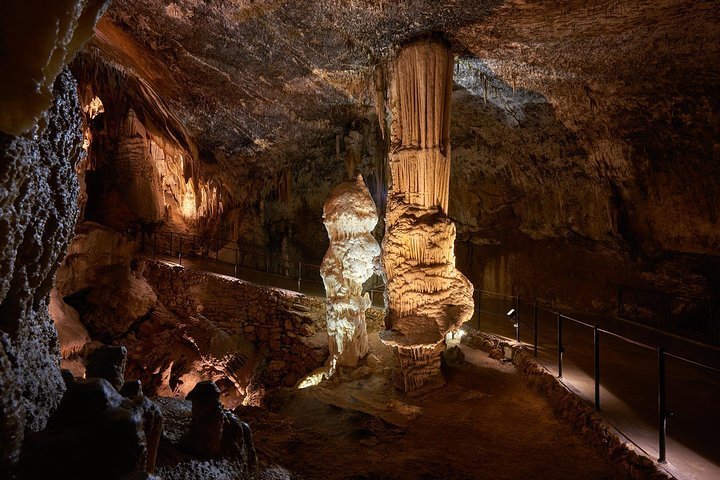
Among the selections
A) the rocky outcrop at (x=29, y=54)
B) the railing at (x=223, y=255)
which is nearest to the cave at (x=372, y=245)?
the rocky outcrop at (x=29, y=54)

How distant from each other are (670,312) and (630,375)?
15.5ft

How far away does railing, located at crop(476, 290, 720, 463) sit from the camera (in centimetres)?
348

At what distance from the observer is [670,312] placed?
875 centimetres

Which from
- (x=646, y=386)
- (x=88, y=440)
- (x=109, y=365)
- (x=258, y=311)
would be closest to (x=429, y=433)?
(x=646, y=386)

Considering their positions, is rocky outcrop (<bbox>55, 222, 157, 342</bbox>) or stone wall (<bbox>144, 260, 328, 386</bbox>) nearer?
stone wall (<bbox>144, 260, 328, 386</bbox>)

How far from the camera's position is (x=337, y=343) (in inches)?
279

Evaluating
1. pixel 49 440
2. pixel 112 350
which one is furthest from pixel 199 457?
pixel 49 440

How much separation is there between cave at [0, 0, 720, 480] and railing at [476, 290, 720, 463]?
0.15 feet

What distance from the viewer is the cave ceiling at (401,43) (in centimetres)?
516

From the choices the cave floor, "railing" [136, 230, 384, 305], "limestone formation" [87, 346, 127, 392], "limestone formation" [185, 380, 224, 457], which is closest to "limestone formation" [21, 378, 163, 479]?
"limestone formation" [185, 380, 224, 457]

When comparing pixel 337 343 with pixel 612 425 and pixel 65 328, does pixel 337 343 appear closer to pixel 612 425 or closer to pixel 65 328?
pixel 612 425

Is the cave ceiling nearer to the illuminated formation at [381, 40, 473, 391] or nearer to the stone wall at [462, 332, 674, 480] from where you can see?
the illuminated formation at [381, 40, 473, 391]

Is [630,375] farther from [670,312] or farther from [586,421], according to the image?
[670,312]

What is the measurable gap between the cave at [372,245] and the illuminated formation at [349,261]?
37mm
